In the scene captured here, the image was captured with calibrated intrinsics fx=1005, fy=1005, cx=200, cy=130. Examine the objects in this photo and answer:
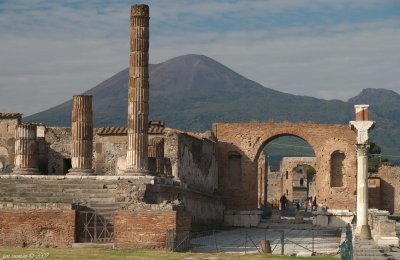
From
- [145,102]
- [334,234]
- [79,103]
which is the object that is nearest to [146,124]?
[145,102]

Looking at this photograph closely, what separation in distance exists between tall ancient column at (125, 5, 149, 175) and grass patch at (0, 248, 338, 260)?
8.08 m

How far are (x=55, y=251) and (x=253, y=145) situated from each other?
2559 centimetres

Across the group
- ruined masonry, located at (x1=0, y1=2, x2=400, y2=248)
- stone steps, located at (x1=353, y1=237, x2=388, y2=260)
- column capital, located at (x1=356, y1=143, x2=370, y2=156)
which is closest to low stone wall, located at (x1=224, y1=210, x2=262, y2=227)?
ruined masonry, located at (x1=0, y1=2, x2=400, y2=248)

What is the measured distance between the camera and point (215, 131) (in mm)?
50719

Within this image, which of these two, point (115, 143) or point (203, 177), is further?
point (203, 177)

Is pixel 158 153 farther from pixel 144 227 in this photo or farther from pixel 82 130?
pixel 144 227

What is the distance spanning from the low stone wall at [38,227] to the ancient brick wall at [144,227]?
60.3 inches

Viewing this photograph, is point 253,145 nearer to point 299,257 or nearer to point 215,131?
point 215,131

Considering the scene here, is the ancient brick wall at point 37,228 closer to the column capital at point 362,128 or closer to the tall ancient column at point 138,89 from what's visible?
the tall ancient column at point 138,89

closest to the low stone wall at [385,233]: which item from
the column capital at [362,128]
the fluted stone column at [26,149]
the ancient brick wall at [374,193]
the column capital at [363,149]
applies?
the column capital at [363,149]

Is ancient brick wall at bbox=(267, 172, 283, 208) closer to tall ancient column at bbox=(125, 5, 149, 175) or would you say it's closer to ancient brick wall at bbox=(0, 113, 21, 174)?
ancient brick wall at bbox=(0, 113, 21, 174)

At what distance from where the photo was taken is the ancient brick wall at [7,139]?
43169mm

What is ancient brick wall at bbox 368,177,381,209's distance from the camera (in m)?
57.7

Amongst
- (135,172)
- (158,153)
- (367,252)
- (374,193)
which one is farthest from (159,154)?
(374,193)
